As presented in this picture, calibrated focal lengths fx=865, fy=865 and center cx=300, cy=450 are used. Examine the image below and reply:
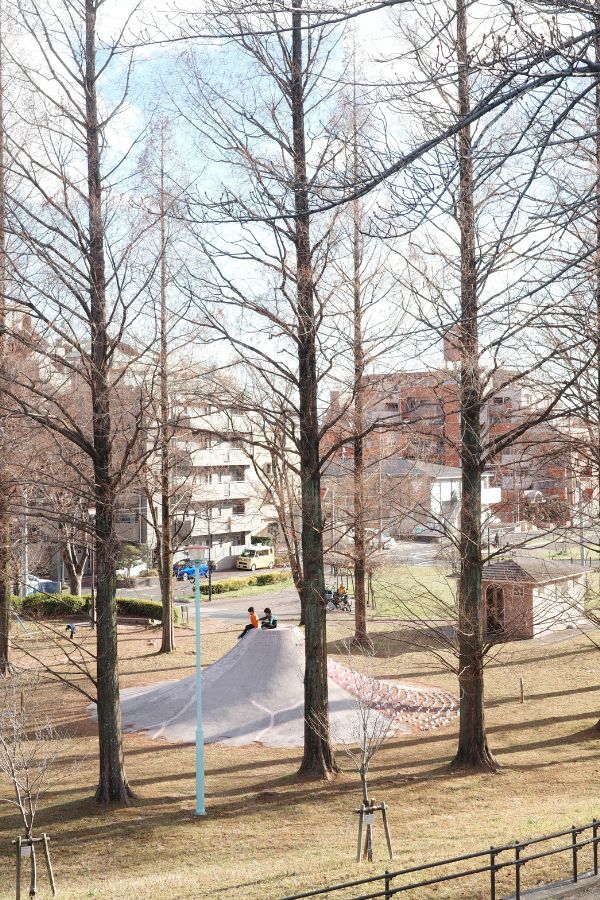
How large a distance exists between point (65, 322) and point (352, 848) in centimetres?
914

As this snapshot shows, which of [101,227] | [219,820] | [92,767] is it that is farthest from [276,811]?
[101,227]

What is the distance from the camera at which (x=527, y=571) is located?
2869 cm

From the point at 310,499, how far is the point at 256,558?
1594 inches

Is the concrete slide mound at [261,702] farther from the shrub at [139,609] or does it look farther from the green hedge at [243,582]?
the green hedge at [243,582]

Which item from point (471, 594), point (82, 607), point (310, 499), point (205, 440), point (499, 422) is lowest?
point (82, 607)

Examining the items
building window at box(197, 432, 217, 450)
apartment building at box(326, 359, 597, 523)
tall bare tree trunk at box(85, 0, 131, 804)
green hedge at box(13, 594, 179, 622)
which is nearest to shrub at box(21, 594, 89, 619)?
green hedge at box(13, 594, 179, 622)

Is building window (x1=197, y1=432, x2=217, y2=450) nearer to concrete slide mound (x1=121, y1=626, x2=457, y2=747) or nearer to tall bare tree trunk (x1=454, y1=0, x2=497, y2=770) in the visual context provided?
concrete slide mound (x1=121, y1=626, x2=457, y2=747)

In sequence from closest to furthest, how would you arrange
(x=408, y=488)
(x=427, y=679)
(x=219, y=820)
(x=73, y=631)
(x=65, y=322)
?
(x=219, y=820) < (x=65, y=322) < (x=427, y=679) < (x=73, y=631) < (x=408, y=488)

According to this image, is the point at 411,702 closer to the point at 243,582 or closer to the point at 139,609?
the point at 139,609

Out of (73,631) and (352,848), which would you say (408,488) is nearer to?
(73,631)

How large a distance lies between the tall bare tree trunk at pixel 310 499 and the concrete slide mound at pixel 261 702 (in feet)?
9.40

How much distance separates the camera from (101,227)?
46.5 feet

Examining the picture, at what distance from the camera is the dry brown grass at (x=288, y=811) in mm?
10172

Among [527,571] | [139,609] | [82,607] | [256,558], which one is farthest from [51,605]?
[527,571]
